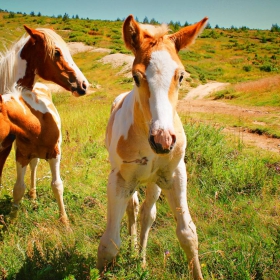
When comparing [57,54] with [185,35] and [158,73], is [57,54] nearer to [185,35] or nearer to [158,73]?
[185,35]

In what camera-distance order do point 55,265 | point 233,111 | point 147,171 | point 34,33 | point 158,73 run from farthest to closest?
point 233,111 < point 34,33 < point 55,265 < point 147,171 < point 158,73

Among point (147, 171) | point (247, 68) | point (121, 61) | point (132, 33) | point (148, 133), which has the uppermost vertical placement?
point (121, 61)

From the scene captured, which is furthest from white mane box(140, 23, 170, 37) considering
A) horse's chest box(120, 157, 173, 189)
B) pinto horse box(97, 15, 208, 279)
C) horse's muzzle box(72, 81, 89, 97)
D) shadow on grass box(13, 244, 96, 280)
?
shadow on grass box(13, 244, 96, 280)

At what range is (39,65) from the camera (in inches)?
144

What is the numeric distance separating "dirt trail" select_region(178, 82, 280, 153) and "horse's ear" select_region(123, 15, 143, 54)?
3889 mm

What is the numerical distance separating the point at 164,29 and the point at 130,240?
5.95 ft

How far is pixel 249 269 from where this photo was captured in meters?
2.21

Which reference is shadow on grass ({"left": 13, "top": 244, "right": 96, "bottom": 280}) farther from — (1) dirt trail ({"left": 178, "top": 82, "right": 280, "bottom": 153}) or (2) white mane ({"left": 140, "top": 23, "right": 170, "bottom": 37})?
(1) dirt trail ({"left": 178, "top": 82, "right": 280, "bottom": 153})

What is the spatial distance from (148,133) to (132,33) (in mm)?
766

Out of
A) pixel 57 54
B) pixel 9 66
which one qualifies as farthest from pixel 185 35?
pixel 9 66

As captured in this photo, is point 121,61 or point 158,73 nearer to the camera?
point 158,73

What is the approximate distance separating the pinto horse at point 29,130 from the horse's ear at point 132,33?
1757 millimetres

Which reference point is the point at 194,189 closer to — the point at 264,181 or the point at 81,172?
the point at 264,181

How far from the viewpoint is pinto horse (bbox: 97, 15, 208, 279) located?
1847 mm
